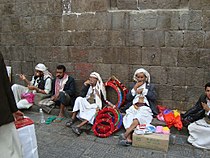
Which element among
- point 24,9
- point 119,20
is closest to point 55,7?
point 24,9

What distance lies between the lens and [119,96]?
4883 millimetres

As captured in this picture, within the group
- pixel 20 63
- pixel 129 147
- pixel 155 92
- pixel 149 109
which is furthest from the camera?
pixel 20 63

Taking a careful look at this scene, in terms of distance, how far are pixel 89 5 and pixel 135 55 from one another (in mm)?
A: 1612

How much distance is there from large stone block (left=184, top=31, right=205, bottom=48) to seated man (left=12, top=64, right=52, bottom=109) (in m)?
3.40

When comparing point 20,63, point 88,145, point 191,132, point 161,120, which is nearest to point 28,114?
point 20,63

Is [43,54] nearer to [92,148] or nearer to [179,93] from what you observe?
[92,148]

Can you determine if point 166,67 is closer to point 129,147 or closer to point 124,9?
point 124,9

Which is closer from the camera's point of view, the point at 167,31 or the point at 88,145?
the point at 88,145

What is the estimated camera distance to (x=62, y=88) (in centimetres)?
531

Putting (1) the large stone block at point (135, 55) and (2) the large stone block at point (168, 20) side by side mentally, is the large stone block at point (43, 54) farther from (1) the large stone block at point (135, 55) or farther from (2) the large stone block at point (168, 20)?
(2) the large stone block at point (168, 20)

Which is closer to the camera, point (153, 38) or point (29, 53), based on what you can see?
point (153, 38)

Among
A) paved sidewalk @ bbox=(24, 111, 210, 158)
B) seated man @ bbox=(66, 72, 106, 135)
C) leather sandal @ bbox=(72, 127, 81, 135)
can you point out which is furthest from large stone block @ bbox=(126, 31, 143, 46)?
leather sandal @ bbox=(72, 127, 81, 135)

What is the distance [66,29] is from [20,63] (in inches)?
73.3

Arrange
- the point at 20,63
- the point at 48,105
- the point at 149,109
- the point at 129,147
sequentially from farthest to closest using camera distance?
the point at 20,63
the point at 48,105
the point at 149,109
the point at 129,147
